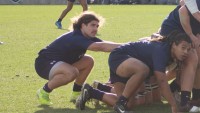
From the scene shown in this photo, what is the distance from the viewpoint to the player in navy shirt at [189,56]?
16.5ft

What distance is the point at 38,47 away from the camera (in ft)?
34.2

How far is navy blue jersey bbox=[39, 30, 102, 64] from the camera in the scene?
5336mm

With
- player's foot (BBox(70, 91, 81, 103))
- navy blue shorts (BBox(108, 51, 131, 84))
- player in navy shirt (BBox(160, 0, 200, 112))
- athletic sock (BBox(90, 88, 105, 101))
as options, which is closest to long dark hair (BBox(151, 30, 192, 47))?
player in navy shirt (BBox(160, 0, 200, 112))

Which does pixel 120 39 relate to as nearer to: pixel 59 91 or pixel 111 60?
pixel 59 91

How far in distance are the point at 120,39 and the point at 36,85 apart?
5.46 m

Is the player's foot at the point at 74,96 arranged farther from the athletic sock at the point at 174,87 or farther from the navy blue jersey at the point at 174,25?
the navy blue jersey at the point at 174,25

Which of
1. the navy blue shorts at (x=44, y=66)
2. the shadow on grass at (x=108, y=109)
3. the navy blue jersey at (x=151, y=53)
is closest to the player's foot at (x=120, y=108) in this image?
the shadow on grass at (x=108, y=109)

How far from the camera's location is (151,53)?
16.1 feet

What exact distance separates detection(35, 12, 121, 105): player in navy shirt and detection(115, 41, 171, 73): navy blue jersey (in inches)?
8.6

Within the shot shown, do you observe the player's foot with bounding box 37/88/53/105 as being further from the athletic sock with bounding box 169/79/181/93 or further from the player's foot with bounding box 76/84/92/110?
the athletic sock with bounding box 169/79/181/93

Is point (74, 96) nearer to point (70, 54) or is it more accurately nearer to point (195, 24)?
point (70, 54)

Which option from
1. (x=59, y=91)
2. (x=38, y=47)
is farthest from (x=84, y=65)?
(x=38, y=47)

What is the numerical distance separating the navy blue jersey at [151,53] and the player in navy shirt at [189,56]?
28 centimetres

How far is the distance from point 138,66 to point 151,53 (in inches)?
7.2
